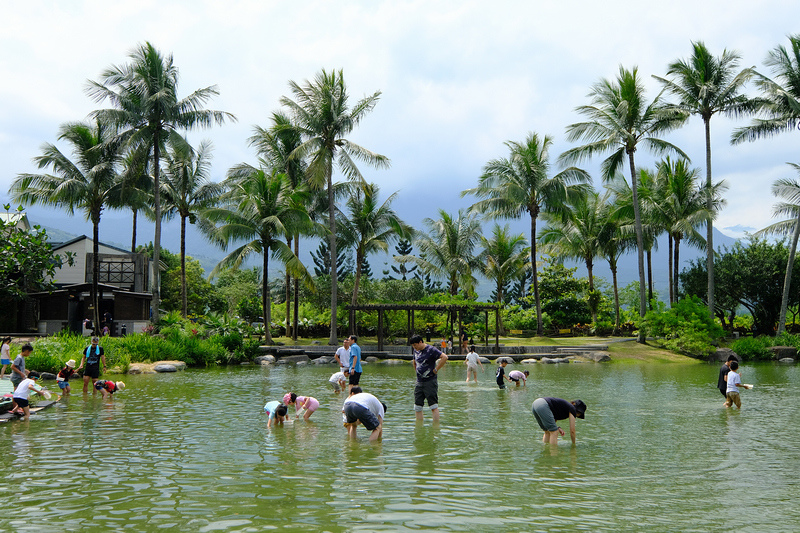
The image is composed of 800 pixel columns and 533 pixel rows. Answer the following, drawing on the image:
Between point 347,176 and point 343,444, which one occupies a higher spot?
point 347,176

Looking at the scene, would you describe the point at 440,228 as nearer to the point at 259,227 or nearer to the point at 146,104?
the point at 259,227

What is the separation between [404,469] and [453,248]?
126ft

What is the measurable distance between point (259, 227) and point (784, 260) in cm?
3545

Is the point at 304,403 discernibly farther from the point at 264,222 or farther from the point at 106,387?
the point at 264,222

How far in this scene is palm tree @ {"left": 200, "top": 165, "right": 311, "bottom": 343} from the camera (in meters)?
34.7

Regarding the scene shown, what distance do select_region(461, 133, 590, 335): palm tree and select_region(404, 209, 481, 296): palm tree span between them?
3.49 metres

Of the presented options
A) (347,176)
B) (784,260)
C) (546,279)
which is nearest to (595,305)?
(546,279)

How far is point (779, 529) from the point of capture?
219 inches

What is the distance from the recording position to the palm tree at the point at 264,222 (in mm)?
34688

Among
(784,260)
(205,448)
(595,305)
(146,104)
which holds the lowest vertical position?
(205,448)

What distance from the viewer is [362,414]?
9508 millimetres

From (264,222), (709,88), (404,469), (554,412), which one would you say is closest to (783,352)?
(709,88)

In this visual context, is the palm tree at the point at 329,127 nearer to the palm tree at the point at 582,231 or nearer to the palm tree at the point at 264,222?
the palm tree at the point at 264,222

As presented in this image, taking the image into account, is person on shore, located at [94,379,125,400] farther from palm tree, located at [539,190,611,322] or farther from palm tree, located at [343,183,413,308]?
palm tree, located at [539,190,611,322]
